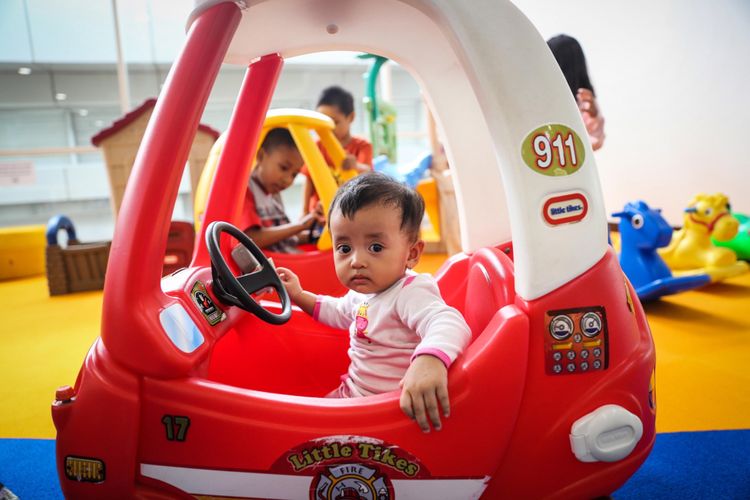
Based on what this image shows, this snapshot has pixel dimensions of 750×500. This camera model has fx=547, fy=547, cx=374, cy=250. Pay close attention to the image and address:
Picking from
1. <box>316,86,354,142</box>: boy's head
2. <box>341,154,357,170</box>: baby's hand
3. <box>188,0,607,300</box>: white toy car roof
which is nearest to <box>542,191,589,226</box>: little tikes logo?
<box>188,0,607,300</box>: white toy car roof

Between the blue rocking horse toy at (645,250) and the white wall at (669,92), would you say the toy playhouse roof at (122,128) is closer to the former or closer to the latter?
the blue rocking horse toy at (645,250)

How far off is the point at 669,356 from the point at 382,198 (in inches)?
55.0

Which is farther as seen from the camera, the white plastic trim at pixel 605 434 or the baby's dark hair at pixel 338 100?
the baby's dark hair at pixel 338 100

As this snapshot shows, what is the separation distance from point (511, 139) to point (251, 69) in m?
0.74

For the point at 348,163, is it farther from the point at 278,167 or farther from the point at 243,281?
the point at 243,281

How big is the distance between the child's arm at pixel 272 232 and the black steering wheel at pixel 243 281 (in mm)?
1000

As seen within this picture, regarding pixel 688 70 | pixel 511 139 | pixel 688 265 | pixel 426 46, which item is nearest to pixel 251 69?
pixel 426 46

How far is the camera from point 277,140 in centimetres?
230

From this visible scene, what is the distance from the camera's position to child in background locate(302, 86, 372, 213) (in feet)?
9.91

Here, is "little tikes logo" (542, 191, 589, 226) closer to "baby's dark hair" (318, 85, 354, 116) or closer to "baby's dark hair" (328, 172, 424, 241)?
"baby's dark hair" (328, 172, 424, 241)

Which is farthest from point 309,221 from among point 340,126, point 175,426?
point 175,426

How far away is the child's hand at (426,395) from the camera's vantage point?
0.83 metres

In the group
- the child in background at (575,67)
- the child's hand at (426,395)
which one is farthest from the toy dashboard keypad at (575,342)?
the child in background at (575,67)

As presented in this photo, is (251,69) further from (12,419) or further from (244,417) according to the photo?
(12,419)
